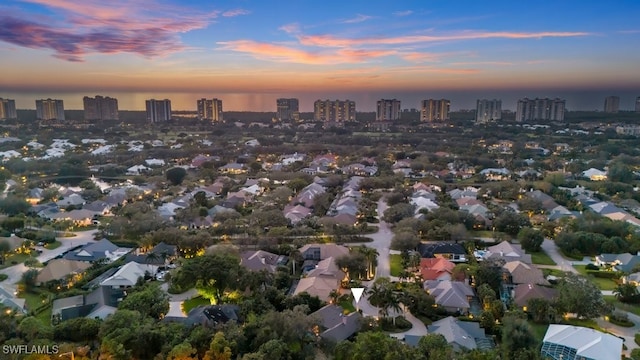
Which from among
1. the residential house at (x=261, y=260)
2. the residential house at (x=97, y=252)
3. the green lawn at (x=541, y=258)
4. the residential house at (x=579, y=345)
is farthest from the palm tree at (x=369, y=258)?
the residential house at (x=97, y=252)

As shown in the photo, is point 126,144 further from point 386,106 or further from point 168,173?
point 386,106

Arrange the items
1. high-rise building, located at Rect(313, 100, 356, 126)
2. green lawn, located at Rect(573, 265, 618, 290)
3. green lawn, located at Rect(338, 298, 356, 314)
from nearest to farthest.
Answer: green lawn, located at Rect(338, 298, 356, 314), green lawn, located at Rect(573, 265, 618, 290), high-rise building, located at Rect(313, 100, 356, 126)

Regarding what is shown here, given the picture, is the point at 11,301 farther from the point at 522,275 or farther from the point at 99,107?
the point at 99,107

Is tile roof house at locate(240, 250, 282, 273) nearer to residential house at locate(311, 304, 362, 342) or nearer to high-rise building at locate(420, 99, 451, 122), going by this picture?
residential house at locate(311, 304, 362, 342)

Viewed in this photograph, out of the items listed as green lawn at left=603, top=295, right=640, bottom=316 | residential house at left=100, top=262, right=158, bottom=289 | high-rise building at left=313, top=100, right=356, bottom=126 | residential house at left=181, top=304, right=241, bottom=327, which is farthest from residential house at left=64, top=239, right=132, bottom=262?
high-rise building at left=313, top=100, right=356, bottom=126

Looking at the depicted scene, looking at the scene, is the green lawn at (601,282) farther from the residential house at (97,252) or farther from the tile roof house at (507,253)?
the residential house at (97,252)
